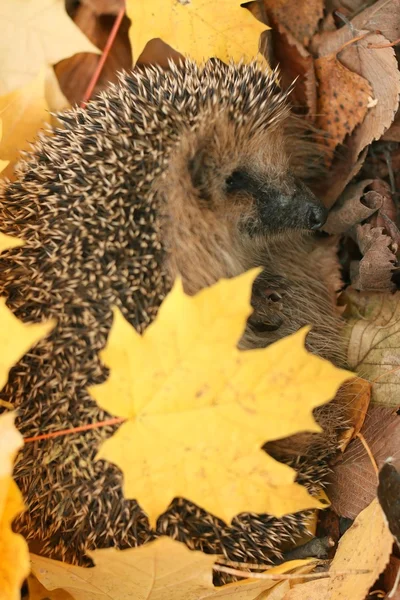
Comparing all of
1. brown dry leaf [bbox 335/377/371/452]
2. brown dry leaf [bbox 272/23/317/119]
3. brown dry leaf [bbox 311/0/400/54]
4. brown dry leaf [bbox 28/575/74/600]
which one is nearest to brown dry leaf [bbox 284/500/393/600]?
brown dry leaf [bbox 335/377/371/452]

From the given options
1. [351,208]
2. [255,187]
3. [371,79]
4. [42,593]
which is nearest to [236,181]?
[255,187]

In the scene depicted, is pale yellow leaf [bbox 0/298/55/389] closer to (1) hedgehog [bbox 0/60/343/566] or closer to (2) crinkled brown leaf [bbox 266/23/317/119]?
(1) hedgehog [bbox 0/60/343/566]

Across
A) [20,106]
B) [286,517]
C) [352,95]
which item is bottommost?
[286,517]

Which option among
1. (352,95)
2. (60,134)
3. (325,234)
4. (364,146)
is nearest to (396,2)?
(352,95)

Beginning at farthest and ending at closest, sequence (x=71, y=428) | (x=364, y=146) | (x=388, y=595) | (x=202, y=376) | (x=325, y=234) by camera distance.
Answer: (x=325, y=234), (x=364, y=146), (x=388, y=595), (x=71, y=428), (x=202, y=376)

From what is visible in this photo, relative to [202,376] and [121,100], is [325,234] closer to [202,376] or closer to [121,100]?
[121,100]

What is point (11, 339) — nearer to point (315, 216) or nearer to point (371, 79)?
point (315, 216)
